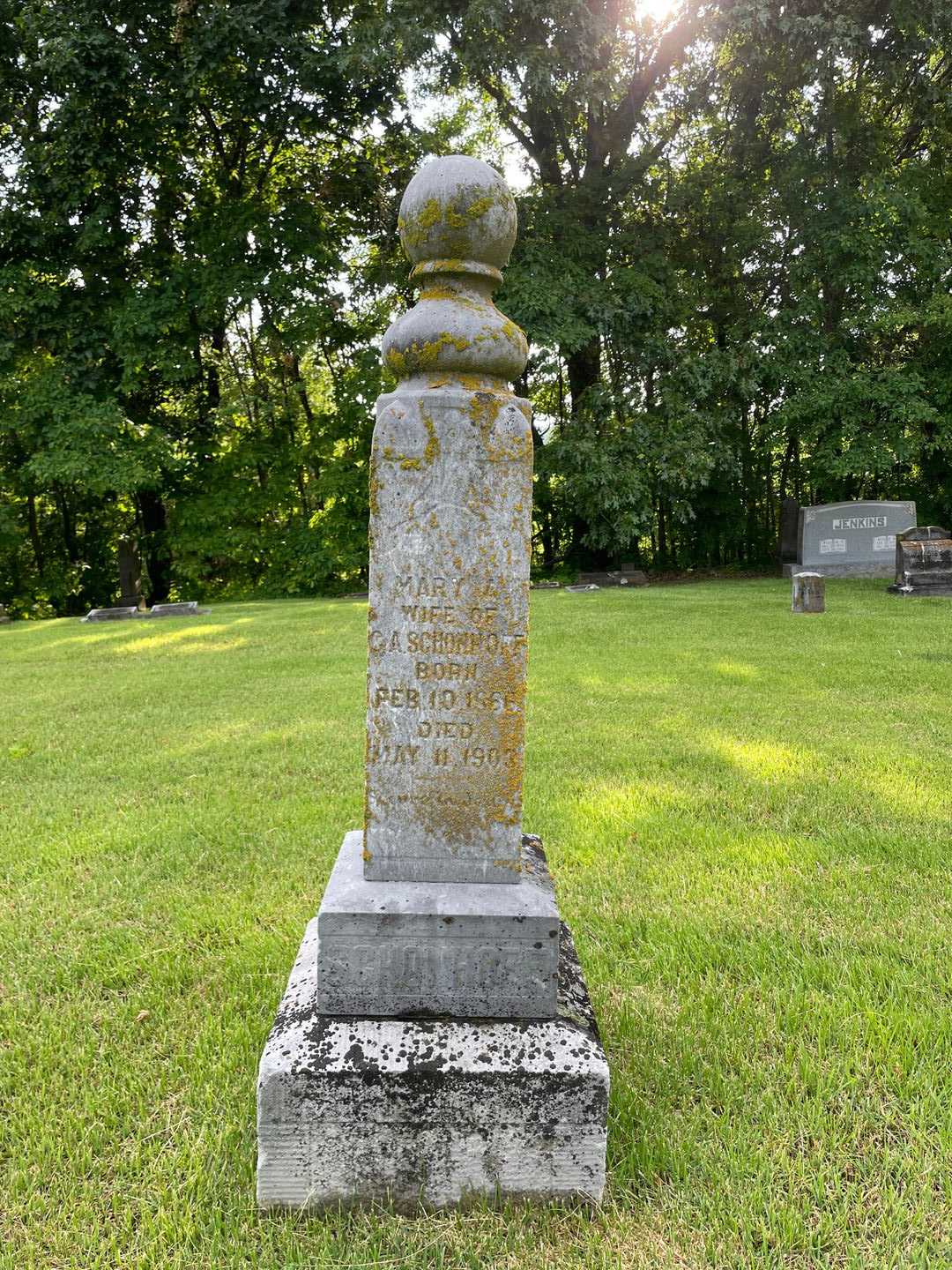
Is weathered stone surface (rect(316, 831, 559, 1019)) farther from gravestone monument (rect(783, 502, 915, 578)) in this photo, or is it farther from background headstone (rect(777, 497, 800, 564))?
background headstone (rect(777, 497, 800, 564))

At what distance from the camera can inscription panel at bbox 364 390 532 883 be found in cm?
212

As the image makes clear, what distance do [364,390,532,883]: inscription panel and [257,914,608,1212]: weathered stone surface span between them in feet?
1.64

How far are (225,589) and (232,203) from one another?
9.43m

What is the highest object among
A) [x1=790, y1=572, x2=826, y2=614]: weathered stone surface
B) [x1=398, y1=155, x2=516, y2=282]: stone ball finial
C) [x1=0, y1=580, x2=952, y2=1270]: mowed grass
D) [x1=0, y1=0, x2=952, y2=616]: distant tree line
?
[x1=0, y1=0, x2=952, y2=616]: distant tree line

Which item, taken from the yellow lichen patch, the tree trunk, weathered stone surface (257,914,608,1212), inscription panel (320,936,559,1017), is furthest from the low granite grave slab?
weathered stone surface (257,914,608,1212)

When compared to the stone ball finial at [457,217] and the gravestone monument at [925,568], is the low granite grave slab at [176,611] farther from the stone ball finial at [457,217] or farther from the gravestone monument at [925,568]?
the stone ball finial at [457,217]

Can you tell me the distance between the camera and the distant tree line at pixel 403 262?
15102 millimetres

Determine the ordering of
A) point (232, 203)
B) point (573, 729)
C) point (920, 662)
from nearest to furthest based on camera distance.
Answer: point (573, 729) → point (920, 662) → point (232, 203)

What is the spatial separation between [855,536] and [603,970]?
17219 millimetres

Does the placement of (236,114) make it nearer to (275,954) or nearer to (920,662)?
(920,662)

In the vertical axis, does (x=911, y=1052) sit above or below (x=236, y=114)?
below

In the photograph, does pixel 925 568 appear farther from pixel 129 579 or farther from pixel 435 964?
pixel 129 579

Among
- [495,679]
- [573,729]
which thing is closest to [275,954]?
[495,679]

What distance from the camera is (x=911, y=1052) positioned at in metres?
2.29
